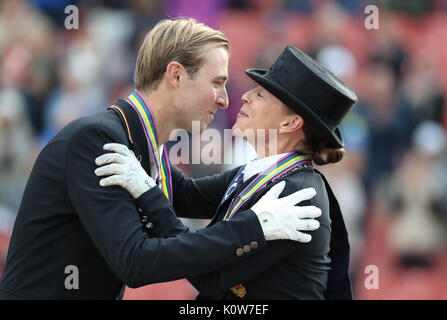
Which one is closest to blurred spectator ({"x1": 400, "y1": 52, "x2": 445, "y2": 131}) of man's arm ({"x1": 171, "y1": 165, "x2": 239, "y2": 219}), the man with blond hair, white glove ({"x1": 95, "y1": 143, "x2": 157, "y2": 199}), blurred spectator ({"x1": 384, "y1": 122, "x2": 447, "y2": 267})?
blurred spectator ({"x1": 384, "y1": 122, "x2": 447, "y2": 267})

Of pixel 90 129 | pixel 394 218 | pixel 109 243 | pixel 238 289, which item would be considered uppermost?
pixel 90 129

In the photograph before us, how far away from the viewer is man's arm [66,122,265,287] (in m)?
2.65

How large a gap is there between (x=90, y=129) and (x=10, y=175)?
462 cm

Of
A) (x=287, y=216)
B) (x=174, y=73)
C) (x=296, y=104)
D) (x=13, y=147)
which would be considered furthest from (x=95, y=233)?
(x=13, y=147)

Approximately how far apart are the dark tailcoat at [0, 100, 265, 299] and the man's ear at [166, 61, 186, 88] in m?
0.32

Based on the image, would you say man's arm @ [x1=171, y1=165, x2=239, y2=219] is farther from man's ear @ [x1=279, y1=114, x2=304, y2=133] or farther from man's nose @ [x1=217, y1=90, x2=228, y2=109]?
man's ear @ [x1=279, y1=114, x2=304, y2=133]

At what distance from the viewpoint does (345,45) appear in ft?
23.0

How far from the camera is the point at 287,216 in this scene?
268 cm

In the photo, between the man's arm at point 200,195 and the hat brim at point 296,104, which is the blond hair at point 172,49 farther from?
the man's arm at point 200,195

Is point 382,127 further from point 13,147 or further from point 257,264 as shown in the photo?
point 257,264

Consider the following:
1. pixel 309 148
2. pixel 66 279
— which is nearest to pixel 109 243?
pixel 66 279

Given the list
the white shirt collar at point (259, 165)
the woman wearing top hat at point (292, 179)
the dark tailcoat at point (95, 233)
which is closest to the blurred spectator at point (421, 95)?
the woman wearing top hat at point (292, 179)

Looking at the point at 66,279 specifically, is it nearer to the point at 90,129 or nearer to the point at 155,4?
the point at 90,129

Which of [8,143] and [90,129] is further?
[8,143]
